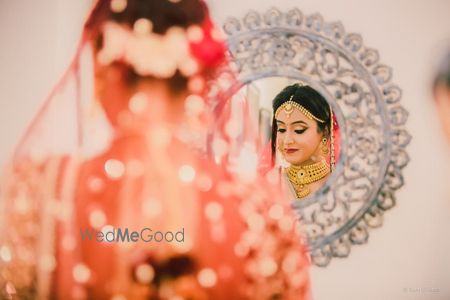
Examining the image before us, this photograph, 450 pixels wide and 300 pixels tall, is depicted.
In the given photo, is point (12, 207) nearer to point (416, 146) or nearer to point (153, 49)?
point (153, 49)

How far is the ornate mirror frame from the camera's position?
5.70 feet

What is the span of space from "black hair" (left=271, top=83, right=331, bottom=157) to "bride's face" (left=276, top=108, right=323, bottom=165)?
0.02m

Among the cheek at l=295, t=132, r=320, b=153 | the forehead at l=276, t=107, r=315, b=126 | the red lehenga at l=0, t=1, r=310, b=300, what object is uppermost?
the forehead at l=276, t=107, r=315, b=126

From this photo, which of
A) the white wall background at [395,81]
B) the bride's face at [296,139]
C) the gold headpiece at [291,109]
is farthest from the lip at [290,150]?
the white wall background at [395,81]

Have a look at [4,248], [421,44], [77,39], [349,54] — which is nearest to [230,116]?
[349,54]

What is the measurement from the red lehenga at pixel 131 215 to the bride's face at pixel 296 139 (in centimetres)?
15

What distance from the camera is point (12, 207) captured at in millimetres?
1747

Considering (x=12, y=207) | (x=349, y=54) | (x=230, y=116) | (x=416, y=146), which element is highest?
(x=349, y=54)

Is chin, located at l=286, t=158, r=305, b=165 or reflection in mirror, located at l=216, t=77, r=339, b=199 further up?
reflection in mirror, located at l=216, t=77, r=339, b=199

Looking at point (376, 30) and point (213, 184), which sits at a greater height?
point (376, 30)

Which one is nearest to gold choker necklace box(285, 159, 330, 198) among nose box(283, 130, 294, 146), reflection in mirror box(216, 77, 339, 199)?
reflection in mirror box(216, 77, 339, 199)

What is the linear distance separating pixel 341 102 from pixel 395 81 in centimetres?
22

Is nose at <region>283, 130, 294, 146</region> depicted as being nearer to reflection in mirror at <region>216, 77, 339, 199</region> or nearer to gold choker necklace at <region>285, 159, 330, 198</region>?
reflection in mirror at <region>216, 77, 339, 199</region>

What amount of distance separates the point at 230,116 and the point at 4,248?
976 millimetres
